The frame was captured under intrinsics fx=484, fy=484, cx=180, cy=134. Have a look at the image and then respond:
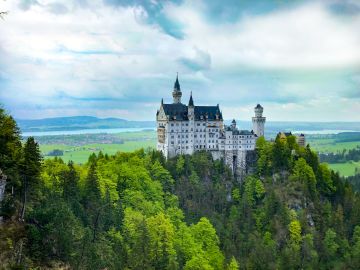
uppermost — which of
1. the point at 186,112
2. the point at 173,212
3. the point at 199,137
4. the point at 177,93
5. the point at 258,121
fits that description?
the point at 177,93

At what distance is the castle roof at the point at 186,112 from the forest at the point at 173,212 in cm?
1164

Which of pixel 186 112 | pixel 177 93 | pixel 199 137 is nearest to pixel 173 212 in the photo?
pixel 199 137

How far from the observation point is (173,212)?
10462 centimetres

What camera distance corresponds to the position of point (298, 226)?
110 m

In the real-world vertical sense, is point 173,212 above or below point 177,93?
below

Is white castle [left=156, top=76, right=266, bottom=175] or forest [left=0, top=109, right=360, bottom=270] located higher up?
white castle [left=156, top=76, right=266, bottom=175]

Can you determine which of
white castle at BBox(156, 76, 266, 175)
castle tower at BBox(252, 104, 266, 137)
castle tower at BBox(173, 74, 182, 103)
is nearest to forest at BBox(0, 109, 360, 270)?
white castle at BBox(156, 76, 266, 175)

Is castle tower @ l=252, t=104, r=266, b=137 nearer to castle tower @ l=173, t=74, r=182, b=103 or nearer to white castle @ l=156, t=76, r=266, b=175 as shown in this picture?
white castle @ l=156, t=76, r=266, b=175

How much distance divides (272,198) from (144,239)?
42.6 meters

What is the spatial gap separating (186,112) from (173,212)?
33384 mm

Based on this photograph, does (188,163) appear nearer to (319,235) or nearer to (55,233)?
(319,235)

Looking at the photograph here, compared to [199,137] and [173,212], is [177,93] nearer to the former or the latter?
[199,137]

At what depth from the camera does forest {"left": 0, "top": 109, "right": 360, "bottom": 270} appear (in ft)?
181

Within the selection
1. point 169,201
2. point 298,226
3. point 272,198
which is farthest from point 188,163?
point 298,226
